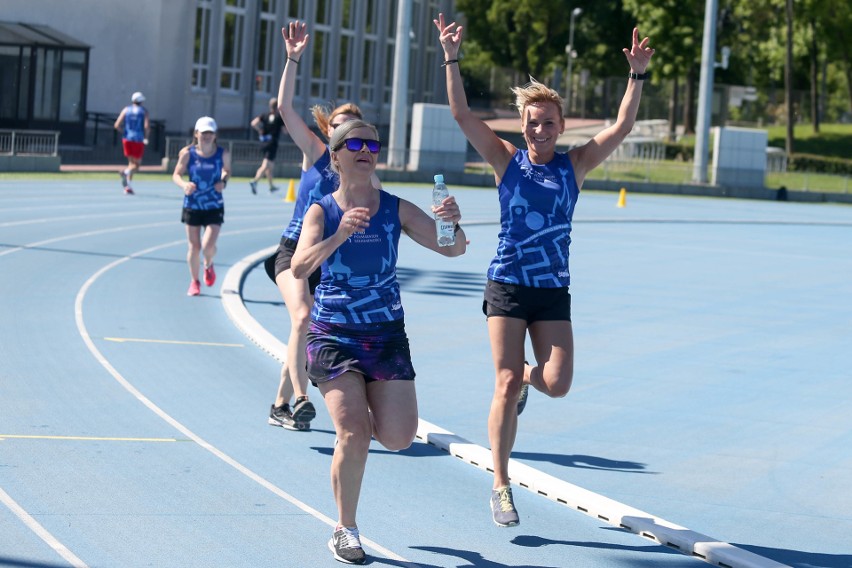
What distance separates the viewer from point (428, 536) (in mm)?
6949

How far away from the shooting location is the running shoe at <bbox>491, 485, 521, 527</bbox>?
706 cm

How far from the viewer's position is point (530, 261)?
7465 millimetres

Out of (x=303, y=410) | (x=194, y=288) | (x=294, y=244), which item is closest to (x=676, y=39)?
(x=194, y=288)

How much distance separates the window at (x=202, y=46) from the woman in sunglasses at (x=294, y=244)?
141 feet

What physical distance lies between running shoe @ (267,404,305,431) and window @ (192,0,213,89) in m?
43.0

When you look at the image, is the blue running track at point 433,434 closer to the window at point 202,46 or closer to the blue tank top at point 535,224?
the blue tank top at point 535,224

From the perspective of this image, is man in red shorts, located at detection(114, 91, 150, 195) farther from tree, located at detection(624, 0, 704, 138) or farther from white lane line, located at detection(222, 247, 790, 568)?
tree, located at detection(624, 0, 704, 138)

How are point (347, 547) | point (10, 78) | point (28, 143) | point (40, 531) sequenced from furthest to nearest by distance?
point (10, 78) < point (28, 143) < point (40, 531) < point (347, 547)

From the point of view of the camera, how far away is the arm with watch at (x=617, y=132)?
304 inches

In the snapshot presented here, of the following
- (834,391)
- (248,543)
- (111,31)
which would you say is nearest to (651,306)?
(834,391)

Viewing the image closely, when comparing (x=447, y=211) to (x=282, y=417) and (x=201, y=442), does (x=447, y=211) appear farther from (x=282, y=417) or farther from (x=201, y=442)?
(x=282, y=417)

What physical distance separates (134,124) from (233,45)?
24075mm

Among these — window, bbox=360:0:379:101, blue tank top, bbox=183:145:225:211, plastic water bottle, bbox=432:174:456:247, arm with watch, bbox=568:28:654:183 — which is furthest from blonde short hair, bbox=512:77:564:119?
window, bbox=360:0:379:101

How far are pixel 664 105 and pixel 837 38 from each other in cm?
931
